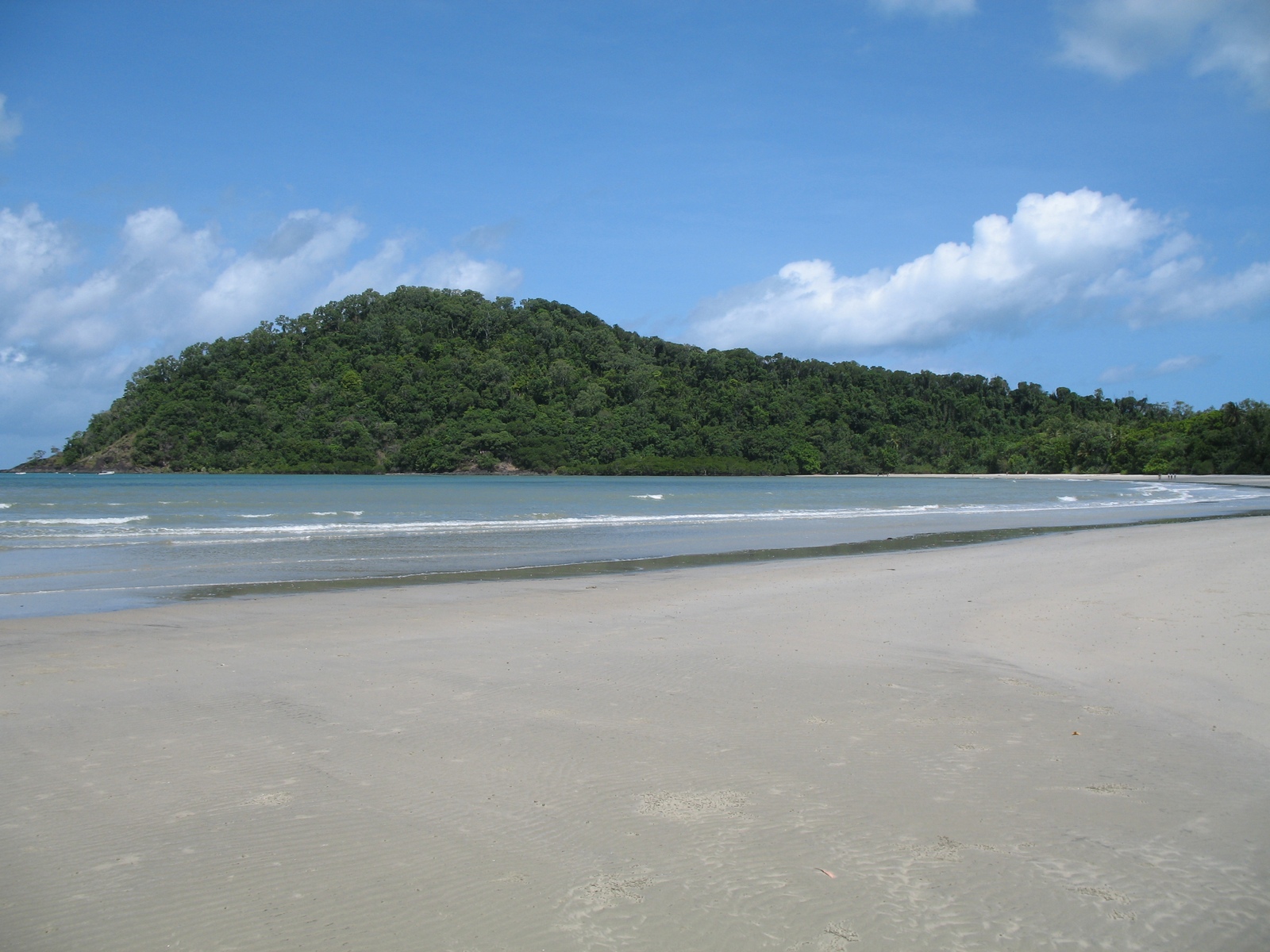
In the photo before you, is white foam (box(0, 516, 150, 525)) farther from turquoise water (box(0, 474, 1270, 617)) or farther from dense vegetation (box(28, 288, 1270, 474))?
dense vegetation (box(28, 288, 1270, 474))

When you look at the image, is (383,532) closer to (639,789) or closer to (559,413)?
(639,789)

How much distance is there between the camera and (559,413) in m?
136

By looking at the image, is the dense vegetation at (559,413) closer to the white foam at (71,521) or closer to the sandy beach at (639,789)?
the white foam at (71,521)

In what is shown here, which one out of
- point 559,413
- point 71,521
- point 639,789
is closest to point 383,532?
point 71,521

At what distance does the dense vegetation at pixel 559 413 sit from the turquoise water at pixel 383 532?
74.9 metres

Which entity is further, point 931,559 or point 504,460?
point 504,460

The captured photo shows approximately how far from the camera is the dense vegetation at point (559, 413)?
4434 inches

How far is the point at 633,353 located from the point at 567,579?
14078 centimetres

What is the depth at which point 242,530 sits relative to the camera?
74.4 ft

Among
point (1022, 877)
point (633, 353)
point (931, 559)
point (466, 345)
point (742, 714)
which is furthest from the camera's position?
point (633, 353)

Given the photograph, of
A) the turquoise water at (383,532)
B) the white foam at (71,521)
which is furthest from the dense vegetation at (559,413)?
the white foam at (71,521)

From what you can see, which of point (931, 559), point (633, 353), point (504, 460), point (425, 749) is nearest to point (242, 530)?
point (931, 559)

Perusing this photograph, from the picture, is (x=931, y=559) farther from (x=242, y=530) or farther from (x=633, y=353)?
(x=633, y=353)

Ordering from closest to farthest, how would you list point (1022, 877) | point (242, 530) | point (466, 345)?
point (1022, 877) < point (242, 530) < point (466, 345)
